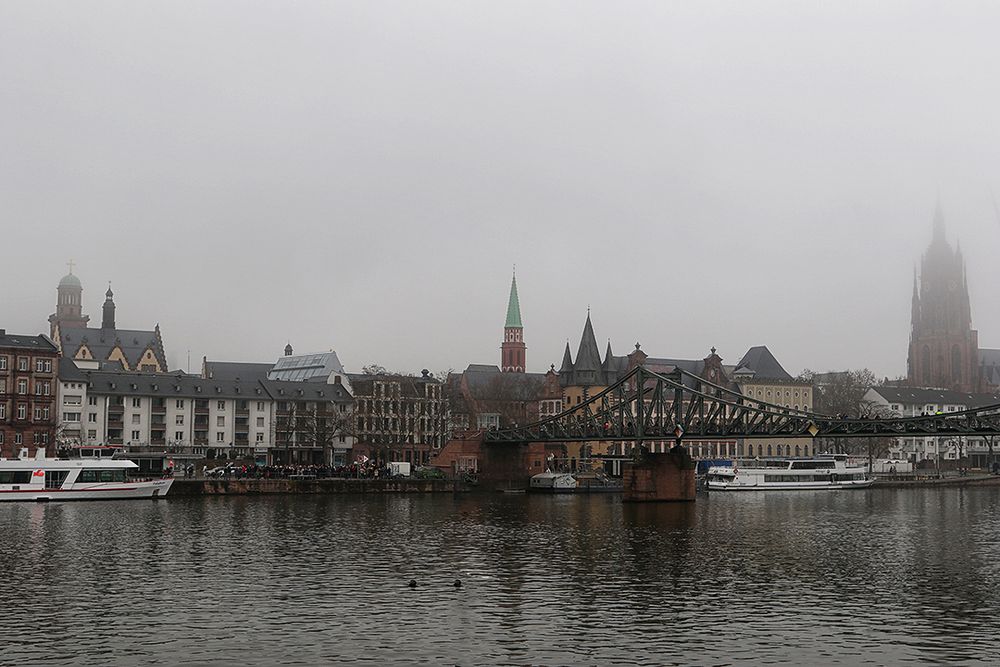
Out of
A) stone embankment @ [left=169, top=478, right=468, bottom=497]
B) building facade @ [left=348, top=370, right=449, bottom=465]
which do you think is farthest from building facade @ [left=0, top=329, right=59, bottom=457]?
building facade @ [left=348, top=370, right=449, bottom=465]

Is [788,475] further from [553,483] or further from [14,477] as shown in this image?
[14,477]

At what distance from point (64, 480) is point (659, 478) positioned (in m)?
53.7

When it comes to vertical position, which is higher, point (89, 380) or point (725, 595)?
point (89, 380)

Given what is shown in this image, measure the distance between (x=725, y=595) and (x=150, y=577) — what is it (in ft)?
74.9

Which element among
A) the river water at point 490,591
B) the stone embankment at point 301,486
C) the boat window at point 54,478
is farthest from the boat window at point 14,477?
the river water at point 490,591

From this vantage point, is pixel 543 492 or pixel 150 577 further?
pixel 543 492

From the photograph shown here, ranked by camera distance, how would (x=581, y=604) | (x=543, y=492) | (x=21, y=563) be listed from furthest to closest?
(x=543, y=492), (x=21, y=563), (x=581, y=604)

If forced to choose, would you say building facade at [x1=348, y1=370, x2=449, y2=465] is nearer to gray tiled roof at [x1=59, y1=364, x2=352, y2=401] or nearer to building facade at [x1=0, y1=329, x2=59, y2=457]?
gray tiled roof at [x1=59, y1=364, x2=352, y2=401]

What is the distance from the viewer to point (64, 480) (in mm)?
98750

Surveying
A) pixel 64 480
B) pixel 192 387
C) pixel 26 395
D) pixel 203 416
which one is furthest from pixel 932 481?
pixel 26 395

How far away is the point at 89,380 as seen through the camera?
142m

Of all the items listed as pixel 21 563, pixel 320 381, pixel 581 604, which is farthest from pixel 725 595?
pixel 320 381

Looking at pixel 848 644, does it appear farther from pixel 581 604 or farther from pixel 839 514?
pixel 839 514

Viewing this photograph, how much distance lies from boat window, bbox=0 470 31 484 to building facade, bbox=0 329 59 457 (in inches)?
1176
